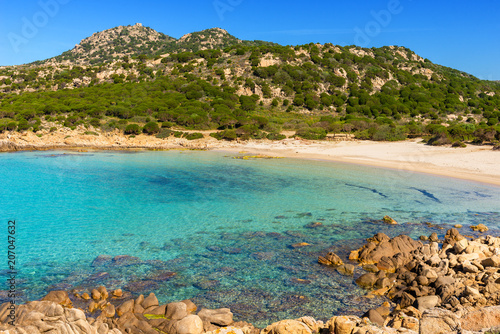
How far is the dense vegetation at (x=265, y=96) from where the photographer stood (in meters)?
46.6

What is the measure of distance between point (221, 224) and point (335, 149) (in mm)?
26104

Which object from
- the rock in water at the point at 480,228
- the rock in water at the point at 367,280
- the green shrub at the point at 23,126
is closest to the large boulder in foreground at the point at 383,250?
the rock in water at the point at 367,280

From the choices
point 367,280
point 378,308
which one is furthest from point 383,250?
point 378,308

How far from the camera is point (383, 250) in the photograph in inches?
381

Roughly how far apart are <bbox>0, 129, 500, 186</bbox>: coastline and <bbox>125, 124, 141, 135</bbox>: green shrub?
4.10 ft

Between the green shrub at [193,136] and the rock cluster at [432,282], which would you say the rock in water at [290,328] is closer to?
the rock cluster at [432,282]

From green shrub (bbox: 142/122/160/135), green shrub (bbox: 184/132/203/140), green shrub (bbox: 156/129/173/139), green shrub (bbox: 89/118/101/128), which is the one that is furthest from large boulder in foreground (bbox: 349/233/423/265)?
green shrub (bbox: 89/118/101/128)

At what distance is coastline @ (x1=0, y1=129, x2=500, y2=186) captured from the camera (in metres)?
25.5

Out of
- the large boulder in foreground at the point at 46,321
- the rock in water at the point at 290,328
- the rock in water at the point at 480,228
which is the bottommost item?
the rock in water at the point at 290,328

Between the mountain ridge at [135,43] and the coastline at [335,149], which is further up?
the mountain ridge at [135,43]

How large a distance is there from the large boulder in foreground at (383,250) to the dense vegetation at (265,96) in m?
29.2

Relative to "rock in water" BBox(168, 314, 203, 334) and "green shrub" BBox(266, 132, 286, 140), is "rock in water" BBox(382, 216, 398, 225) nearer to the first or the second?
"rock in water" BBox(168, 314, 203, 334)

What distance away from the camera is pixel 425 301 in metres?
6.89

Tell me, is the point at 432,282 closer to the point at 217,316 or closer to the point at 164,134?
the point at 217,316
